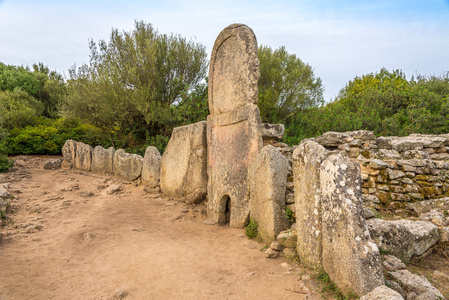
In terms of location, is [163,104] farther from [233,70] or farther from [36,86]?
[36,86]

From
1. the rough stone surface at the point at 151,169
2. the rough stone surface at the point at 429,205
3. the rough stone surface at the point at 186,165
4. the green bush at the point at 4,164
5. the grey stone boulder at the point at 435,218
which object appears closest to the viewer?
the grey stone boulder at the point at 435,218

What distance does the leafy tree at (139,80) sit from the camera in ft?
31.9

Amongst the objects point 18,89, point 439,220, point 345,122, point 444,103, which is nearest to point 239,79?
point 439,220

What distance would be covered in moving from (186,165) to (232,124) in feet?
5.79

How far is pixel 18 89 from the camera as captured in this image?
51.9 feet

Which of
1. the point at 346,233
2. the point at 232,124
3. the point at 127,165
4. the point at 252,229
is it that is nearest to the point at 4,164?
the point at 127,165

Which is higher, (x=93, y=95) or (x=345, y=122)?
(x=93, y=95)

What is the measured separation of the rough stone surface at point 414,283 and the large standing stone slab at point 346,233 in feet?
1.13

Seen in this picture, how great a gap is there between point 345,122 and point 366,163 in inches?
181

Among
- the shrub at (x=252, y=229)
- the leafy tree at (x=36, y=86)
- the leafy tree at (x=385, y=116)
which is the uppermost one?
the leafy tree at (x=36, y=86)

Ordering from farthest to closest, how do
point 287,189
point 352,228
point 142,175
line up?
point 142,175, point 287,189, point 352,228

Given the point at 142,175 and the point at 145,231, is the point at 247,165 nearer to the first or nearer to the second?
the point at 145,231

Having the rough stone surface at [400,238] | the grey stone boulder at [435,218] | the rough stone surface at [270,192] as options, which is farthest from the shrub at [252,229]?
the grey stone boulder at [435,218]

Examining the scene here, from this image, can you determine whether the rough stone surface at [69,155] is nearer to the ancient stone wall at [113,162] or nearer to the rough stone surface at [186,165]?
the ancient stone wall at [113,162]
